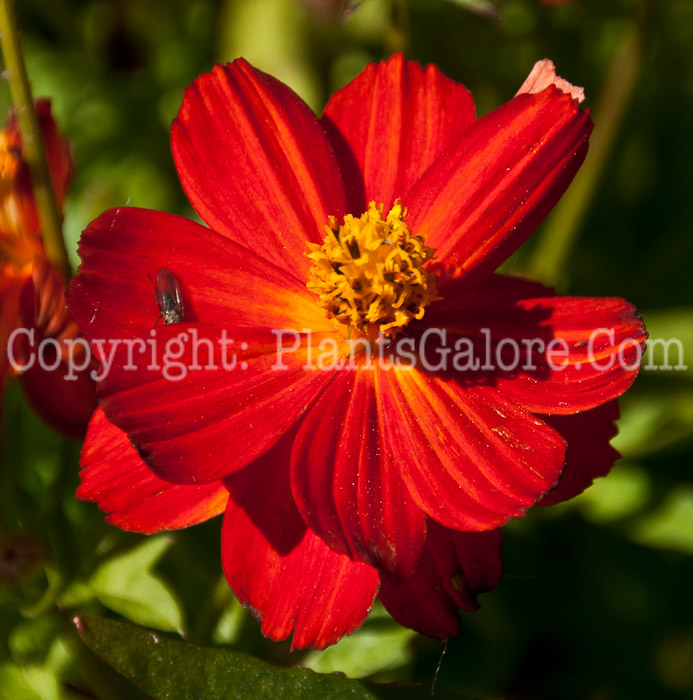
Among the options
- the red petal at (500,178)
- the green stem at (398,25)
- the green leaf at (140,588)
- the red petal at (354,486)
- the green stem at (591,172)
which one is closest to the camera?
the red petal at (354,486)

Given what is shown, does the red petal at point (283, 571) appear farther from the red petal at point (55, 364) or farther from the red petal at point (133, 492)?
the red petal at point (55, 364)

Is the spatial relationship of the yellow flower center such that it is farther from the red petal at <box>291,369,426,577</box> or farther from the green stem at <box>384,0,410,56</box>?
the green stem at <box>384,0,410,56</box>

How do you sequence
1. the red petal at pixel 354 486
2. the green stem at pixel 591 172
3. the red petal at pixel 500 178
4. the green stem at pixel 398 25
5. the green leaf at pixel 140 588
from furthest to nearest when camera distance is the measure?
the green stem at pixel 591 172, the green stem at pixel 398 25, the green leaf at pixel 140 588, the red petal at pixel 500 178, the red petal at pixel 354 486

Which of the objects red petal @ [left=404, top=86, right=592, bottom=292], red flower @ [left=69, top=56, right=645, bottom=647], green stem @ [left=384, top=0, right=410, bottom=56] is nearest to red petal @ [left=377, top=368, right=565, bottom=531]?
red flower @ [left=69, top=56, right=645, bottom=647]

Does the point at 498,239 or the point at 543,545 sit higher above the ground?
the point at 498,239

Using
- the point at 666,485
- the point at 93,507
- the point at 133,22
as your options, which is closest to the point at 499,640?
the point at 666,485

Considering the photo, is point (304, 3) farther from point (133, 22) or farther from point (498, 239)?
point (498, 239)

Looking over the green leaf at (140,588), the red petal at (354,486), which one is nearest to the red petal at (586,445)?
the red petal at (354,486)
